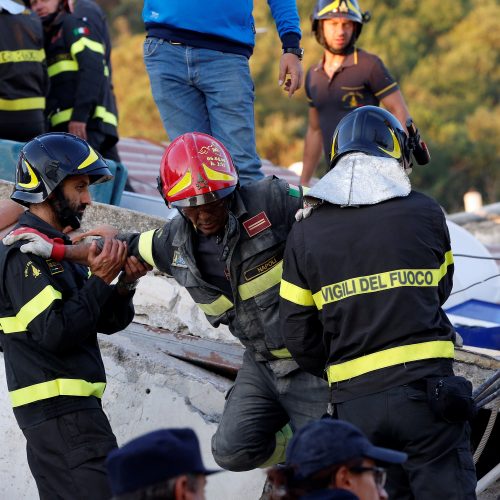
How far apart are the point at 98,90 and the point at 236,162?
206 cm

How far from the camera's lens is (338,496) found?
9.41 ft

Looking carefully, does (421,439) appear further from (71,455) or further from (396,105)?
(396,105)

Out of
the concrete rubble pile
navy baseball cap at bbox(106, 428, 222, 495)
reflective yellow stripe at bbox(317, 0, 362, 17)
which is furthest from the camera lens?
reflective yellow stripe at bbox(317, 0, 362, 17)

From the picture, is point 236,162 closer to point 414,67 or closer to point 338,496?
point 338,496

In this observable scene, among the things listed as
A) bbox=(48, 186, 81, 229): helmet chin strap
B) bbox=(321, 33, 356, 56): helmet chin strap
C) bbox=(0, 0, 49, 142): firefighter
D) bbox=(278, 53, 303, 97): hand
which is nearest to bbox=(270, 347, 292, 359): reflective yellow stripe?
bbox=(48, 186, 81, 229): helmet chin strap

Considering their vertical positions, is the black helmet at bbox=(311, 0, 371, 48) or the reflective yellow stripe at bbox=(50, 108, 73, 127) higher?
the black helmet at bbox=(311, 0, 371, 48)

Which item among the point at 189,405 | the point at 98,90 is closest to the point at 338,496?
the point at 189,405

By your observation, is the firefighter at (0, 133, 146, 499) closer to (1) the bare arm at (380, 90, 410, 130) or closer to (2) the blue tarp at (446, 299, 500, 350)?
(2) the blue tarp at (446, 299, 500, 350)

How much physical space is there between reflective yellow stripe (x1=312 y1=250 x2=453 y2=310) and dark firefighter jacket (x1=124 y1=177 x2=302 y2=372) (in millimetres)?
575

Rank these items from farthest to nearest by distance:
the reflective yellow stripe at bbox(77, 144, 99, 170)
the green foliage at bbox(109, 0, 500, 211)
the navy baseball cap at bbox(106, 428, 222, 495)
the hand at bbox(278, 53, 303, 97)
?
the green foliage at bbox(109, 0, 500, 211), the hand at bbox(278, 53, 303, 97), the reflective yellow stripe at bbox(77, 144, 99, 170), the navy baseball cap at bbox(106, 428, 222, 495)

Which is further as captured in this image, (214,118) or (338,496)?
(214,118)

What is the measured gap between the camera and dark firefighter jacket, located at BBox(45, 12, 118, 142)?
7410mm

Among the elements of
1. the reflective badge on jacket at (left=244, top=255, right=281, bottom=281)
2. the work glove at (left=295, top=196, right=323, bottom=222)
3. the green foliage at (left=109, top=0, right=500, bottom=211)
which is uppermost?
the work glove at (left=295, top=196, right=323, bottom=222)

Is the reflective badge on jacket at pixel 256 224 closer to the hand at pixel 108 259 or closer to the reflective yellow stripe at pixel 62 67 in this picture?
the hand at pixel 108 259
